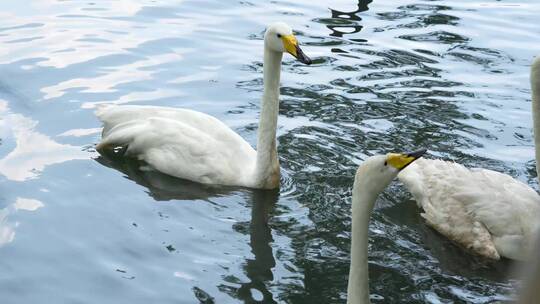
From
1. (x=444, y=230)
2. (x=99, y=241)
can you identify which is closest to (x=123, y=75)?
(x=99, y=241)

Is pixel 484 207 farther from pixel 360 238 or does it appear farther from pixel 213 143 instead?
pixel 213 143

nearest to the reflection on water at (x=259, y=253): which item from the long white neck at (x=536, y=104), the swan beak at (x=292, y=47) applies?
the swan beak at (x=292, y=47)

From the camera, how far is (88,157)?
807 centimetres

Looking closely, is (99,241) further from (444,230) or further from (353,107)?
(353,107)

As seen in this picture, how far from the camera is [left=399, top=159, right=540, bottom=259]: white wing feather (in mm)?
6605

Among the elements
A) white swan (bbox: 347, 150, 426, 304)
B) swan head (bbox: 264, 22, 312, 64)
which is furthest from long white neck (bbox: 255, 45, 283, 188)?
white swan (bbox: 347, 150, 426, 304)

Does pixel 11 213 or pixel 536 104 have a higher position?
pixel 536 104

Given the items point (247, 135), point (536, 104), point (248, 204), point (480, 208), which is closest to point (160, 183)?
point (248, 204)

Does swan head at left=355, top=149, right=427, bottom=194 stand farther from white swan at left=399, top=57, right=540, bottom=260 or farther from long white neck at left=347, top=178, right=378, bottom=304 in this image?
white swan at left=399, top=57, right=540, bottom=260

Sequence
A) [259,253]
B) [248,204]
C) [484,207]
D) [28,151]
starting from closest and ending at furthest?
[259,253] → [484,207] → [248,204] → [28,151]

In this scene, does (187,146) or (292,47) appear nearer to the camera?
(292,47)

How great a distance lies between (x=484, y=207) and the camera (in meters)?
6.75

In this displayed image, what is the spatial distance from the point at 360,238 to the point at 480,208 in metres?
2.23

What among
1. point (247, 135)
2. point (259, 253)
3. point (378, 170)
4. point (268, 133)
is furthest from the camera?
point (247, 135)
